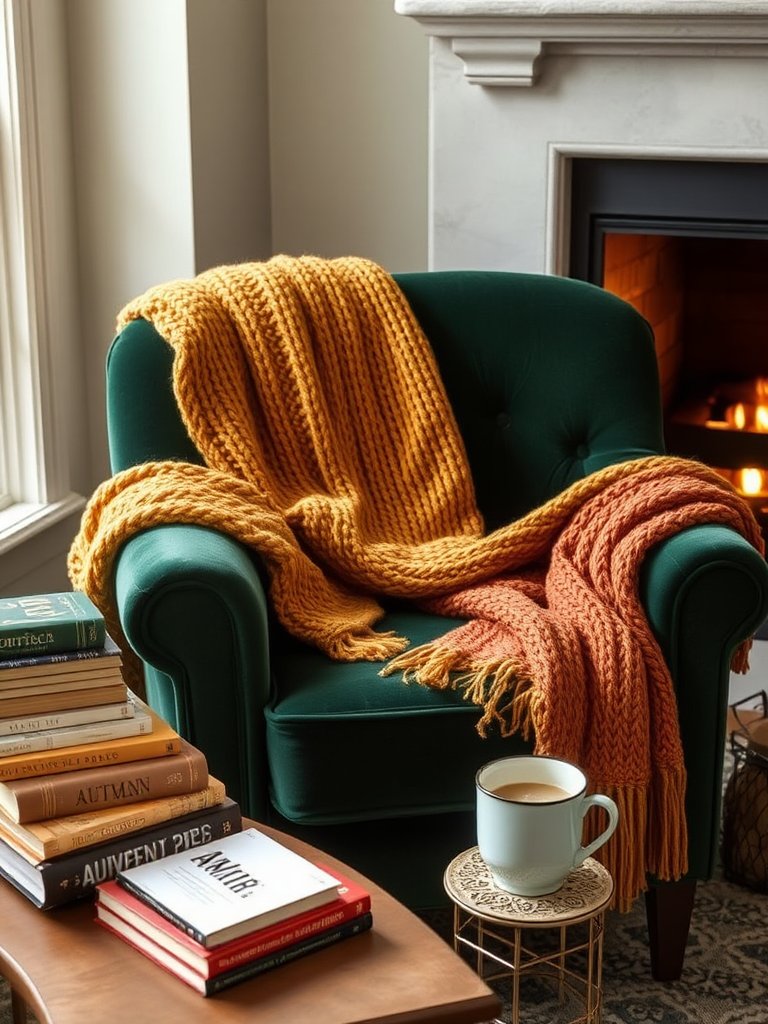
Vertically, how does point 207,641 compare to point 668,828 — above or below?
above

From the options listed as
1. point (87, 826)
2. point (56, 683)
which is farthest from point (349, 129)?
point (87, 826)

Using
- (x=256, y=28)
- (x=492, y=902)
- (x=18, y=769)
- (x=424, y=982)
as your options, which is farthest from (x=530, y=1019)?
(x=256, y=28)

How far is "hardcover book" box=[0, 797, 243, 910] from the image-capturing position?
1181 millimetres

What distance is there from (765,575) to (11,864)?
3.30 ft

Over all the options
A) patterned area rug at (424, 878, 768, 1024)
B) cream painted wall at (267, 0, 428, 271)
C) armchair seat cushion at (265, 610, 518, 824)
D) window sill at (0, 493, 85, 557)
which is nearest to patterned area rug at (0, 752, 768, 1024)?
patterned area rug at (424, 878, 768, 1024)

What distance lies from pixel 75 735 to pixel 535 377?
118cm

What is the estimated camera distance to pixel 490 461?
226 centimetres

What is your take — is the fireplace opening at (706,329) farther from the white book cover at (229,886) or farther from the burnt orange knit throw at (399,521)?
the white book cover at (229,886)

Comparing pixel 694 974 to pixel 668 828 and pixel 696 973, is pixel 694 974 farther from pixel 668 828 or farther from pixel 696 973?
pixel 668 828

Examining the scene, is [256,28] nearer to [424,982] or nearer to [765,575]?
[765,575]

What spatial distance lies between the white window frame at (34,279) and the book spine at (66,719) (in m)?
1.35

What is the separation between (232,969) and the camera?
1087 millimetres

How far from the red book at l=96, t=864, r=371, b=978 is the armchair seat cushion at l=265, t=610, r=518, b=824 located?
503 mm

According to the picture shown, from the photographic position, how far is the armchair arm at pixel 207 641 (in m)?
1.69
